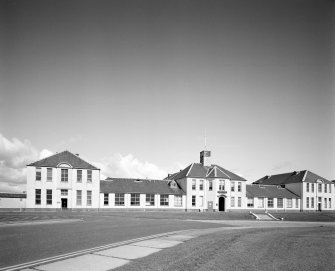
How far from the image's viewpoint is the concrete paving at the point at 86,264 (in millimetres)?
10172

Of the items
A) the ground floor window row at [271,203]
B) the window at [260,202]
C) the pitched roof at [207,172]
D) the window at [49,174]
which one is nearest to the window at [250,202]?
the ground floor window row at [271,203]

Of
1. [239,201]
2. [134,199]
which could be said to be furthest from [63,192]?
[239,201]

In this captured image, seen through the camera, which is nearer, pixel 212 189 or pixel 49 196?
pixel 49 196

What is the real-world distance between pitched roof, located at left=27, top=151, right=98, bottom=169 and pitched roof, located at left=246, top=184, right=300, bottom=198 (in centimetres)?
3522

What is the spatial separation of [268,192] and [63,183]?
44.5 metres

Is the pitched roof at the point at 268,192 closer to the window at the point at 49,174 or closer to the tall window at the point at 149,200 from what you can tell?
the tall window at the point at 149,200

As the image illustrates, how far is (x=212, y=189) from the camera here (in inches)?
2685

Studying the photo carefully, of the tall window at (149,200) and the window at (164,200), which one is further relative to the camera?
the window at (164,200)

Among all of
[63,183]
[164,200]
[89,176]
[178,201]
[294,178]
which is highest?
[89,176]

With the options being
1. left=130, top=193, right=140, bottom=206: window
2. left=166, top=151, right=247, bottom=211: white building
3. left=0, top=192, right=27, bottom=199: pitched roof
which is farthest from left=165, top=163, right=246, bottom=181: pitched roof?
left=0, top=192, right=27, bottom=199: pitched roof

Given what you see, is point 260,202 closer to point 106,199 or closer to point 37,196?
point 106,199

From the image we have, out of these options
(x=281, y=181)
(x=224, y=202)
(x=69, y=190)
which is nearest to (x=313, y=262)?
(x=69, y=190)

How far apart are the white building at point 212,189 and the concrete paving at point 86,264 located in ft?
184

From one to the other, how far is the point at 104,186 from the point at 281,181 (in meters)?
47.0
